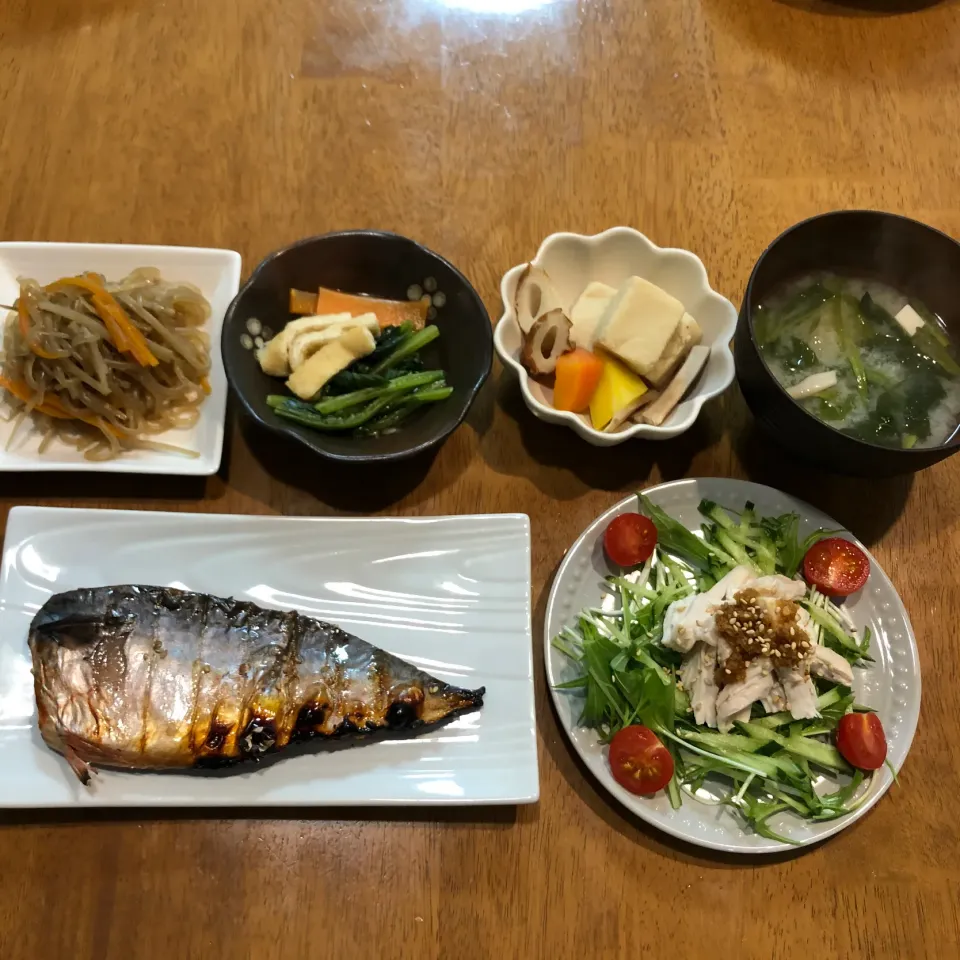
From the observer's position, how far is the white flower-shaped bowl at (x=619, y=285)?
1.69 metres

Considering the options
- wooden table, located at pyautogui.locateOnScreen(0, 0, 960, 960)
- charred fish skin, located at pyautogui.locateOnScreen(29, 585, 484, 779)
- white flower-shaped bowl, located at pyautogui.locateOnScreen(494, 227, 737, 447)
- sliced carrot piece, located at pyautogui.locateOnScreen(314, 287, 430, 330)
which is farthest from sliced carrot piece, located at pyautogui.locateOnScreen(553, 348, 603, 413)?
charred fish skin, located at pyautogui.locateOnScreen(29, 585, 484, 779)

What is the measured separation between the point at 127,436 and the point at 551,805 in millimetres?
1193

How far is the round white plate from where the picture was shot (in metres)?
1.54

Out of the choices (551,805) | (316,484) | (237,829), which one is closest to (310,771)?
(237,829)

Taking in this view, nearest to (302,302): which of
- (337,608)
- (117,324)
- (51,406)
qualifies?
(117,324)

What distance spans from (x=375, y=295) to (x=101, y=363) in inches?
24.7

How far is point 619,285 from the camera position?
73.9 inches

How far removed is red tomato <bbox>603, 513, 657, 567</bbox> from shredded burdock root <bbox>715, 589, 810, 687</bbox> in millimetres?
207

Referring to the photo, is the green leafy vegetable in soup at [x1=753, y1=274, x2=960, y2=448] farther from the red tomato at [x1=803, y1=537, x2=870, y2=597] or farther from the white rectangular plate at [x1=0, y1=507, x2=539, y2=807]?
the white rectangular plate at [x1=0, y1=507, x2=539, y2=807]

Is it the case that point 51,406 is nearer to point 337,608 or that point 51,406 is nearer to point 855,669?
point 337,608

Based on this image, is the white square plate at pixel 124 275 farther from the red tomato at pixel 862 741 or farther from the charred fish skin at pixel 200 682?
the red tomato at pixel 862 741

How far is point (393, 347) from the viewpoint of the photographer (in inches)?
70.2

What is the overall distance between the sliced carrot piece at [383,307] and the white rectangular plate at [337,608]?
487mm

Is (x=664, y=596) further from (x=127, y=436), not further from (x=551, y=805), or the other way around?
(x=127, y=436)
